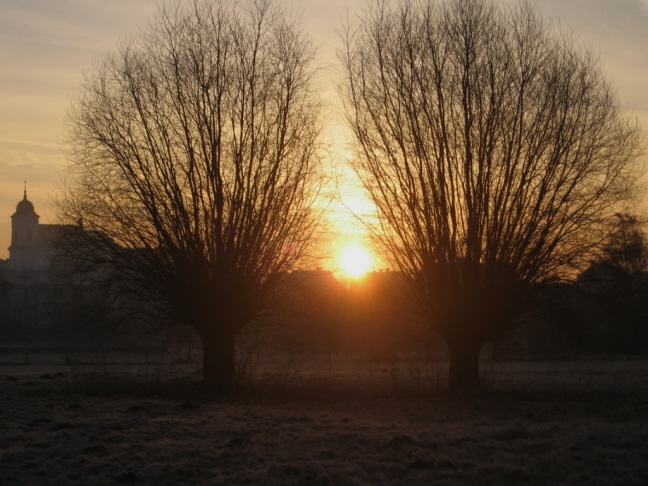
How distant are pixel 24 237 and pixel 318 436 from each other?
164550 mm

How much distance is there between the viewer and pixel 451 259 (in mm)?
22719

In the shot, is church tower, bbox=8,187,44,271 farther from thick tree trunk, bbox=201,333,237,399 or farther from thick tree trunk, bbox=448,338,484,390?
thick tree trunk, bbox=448,338,484,390

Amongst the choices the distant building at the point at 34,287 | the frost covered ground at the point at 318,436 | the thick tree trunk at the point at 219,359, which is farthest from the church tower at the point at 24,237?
the frost covered ground at the point at 318,436

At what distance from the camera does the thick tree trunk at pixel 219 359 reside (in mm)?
23503

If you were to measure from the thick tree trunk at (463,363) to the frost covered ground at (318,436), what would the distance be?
1.44 m

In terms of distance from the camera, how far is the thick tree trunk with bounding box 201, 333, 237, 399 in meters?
23.5

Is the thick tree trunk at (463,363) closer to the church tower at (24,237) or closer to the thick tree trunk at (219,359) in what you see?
the thick tree trunk at (219,359)

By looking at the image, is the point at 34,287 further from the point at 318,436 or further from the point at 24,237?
the point at 318,436

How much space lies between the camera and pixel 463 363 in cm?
2356

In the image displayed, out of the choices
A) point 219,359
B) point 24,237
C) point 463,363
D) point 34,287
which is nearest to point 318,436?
point 219,359

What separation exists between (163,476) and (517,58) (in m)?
17.3

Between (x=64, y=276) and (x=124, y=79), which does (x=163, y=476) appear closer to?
(x=64, y=276)

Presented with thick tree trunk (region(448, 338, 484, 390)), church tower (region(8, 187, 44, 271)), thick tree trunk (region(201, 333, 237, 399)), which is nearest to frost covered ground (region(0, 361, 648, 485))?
thick tree trunk (region(201, 333, 237, 399))

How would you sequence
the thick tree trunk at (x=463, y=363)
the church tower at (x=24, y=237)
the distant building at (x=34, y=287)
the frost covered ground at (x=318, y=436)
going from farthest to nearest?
the church tower at (x=24, y=237) < the distant building at (x=34, y=287) < the thick tree trunk at (x=463, y=363) < the frost covered ground at (x=318, y=436)
